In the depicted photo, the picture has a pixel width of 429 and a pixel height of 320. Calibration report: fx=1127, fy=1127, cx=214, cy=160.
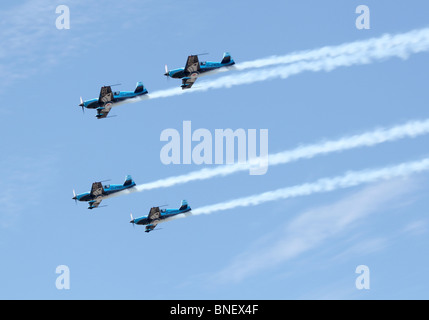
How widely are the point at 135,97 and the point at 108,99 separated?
299 centimetres

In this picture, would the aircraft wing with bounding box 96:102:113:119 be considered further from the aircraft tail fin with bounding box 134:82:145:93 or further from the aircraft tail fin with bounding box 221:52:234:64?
the aircraft tail fin with bounding box 221:52:234:64

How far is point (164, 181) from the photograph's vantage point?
119750 millimetres

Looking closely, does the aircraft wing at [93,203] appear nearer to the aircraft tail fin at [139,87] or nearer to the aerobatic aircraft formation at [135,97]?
the aerobatic aircraft formation at [135,97]

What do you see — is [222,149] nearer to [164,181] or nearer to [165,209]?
[164,181]

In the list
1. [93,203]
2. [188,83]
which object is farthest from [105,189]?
[188,83]

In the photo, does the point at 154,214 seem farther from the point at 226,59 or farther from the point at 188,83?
the point at 226,59

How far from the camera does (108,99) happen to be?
124 metres

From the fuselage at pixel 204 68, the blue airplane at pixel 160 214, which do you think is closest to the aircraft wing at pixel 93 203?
the blue airplane at pixel 160 214

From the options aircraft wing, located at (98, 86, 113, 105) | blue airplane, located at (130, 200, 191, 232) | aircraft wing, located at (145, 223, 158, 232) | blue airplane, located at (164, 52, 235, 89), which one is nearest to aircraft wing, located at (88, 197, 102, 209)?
blue airplane, located at (130, 200, 191, 232)

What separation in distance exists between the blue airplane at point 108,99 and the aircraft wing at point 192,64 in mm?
6808

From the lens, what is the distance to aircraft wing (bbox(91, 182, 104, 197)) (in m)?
130
